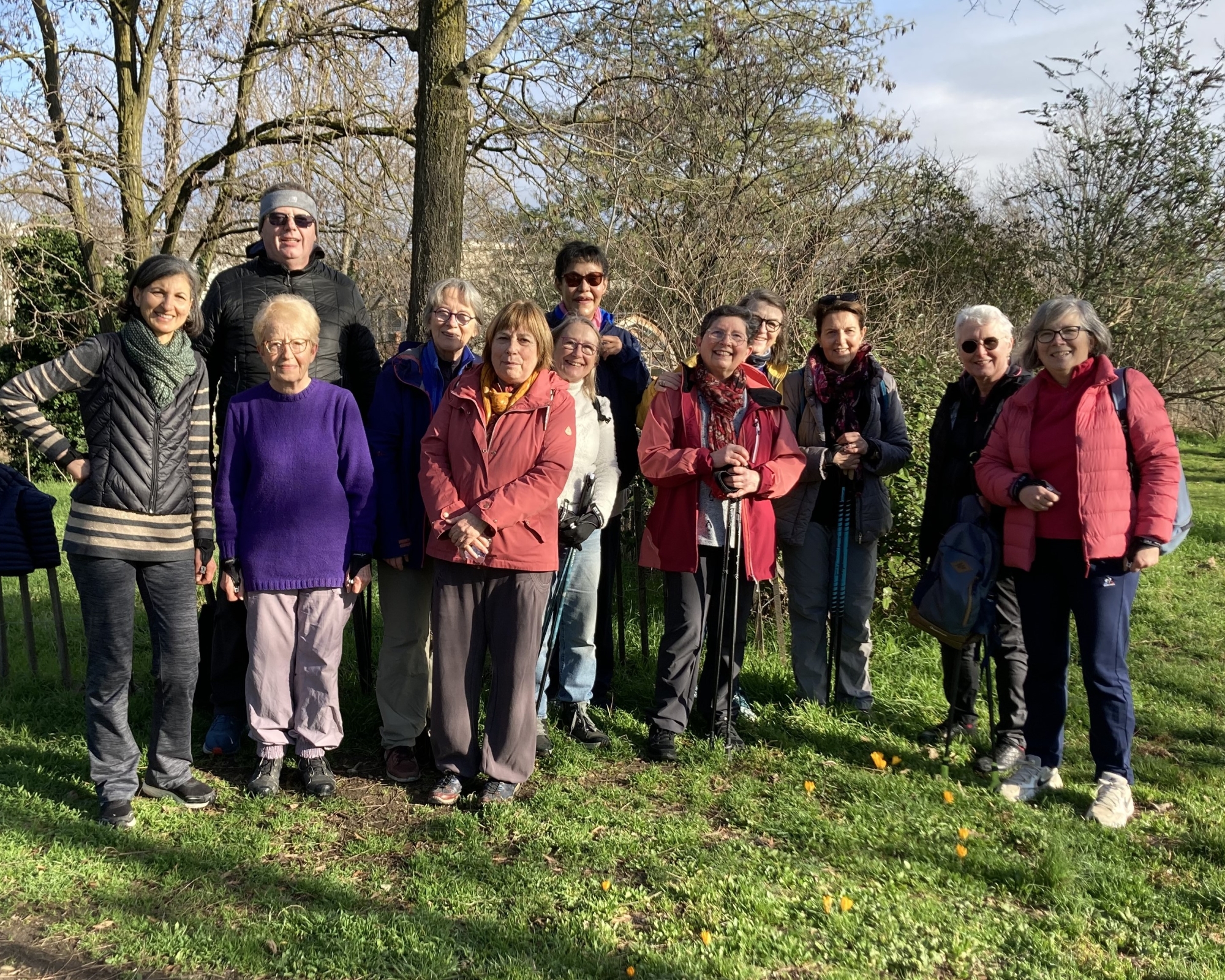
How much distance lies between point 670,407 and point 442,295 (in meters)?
1.16

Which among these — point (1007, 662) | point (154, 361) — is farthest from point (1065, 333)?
point (154, 361)

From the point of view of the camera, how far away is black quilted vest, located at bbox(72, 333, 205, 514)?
3.56 metres

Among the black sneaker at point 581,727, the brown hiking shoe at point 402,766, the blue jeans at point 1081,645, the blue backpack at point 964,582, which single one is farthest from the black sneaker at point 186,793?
the blue jeans at point 1081,645

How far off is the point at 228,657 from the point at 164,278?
5.80 feet

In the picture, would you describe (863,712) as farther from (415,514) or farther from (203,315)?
(203,315)

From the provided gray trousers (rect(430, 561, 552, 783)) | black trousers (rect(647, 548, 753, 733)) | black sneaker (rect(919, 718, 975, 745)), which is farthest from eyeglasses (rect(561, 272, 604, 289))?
black sneaker (rect(919, 718, 975, 745))

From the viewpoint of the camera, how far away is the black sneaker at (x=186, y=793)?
12.6ft

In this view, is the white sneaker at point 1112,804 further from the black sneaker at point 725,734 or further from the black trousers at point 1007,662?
the black sneaker at point 725,734

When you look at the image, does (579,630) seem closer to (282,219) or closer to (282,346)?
(282,346)

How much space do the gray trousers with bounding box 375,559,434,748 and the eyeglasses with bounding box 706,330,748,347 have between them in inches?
65.1

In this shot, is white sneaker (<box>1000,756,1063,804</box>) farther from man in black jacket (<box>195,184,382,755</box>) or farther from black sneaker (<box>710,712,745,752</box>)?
man in black jacket (<box>195,184,382,755</box>)

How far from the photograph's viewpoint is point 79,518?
3562 millimetres

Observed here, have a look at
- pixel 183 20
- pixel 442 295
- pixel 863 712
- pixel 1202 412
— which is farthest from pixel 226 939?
pixel 1202 412

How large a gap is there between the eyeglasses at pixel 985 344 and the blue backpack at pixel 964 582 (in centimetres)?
69
